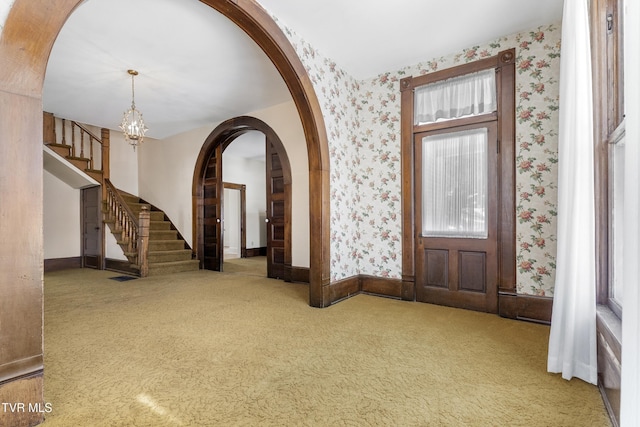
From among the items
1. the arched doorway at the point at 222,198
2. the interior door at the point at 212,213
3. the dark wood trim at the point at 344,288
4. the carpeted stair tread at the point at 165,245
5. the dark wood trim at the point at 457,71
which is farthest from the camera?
the interior door at the point at 212,213

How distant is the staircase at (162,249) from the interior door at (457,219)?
4563mm

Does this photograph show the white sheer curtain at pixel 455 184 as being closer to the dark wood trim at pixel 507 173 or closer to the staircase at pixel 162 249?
the dark wood trim at pixel 507 173

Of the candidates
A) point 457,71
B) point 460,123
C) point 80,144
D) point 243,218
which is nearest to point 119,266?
point 80,144

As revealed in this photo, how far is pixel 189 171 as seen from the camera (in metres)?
6.54

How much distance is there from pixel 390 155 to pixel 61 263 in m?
7.14

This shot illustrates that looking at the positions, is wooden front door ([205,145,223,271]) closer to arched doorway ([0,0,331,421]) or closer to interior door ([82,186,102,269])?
interior door ([82,186,102,269])

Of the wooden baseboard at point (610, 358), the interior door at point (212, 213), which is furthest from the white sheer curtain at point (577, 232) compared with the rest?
the interior door at point (212, 213)

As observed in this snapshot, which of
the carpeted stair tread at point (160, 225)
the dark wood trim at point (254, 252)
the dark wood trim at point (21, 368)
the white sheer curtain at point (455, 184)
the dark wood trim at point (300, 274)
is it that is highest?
the white sheer curtain at point (455, 184)

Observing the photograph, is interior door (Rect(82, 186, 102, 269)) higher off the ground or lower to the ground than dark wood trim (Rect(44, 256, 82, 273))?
higher

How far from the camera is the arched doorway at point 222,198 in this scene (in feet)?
16.9

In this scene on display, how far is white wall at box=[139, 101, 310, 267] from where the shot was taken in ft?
16.2

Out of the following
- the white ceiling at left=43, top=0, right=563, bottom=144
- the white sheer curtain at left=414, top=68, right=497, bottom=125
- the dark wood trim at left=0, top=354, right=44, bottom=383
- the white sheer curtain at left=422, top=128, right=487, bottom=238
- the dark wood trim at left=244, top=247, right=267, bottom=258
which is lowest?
the dark wood trim at left=244, top=247, right=267, bottom=258

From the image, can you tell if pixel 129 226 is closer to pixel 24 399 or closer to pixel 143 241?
pixel 143 241

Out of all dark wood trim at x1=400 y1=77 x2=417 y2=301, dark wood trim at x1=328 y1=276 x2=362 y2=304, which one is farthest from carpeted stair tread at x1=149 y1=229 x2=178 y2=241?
dark wood trim at x1=400 y1=77 x2=417 y2=301
